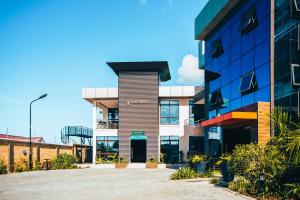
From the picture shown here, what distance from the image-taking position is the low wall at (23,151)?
29.8 meters

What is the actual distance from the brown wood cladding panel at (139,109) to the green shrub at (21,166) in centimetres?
1252

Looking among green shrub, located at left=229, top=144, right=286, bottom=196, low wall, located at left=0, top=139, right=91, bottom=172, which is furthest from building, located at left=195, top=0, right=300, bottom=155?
low wall, located at left=0, top=139, right=91, bottom=172

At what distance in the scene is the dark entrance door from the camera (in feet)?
145

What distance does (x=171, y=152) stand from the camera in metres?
43.2

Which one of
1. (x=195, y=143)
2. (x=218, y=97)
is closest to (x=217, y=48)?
(x=218, y=97)

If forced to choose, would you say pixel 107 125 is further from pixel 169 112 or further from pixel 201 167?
pixel 201 167

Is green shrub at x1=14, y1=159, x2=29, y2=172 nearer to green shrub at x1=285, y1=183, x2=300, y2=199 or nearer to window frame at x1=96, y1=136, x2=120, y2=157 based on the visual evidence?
window frame at x1=96, y1=136, x2=120, y2=157

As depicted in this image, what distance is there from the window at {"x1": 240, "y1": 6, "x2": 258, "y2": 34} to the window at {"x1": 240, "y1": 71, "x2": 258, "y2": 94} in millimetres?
3172

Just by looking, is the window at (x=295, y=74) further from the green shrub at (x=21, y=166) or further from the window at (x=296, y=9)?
the green shrub at (x=21, y=166)

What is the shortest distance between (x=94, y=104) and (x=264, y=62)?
89.1 ft

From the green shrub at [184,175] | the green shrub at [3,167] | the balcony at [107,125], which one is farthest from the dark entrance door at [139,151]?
the green shrub at [184,175]

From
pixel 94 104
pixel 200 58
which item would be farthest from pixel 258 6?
pixel 94 104

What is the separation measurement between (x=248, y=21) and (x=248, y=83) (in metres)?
4.26

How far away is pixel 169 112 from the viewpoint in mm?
43844
